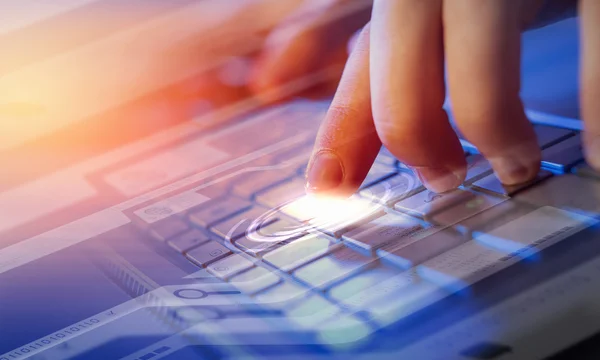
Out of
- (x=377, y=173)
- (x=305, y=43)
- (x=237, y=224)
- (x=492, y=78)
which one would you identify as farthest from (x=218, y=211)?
(x=305, y=43)

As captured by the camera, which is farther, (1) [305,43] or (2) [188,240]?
(1) [305,43]

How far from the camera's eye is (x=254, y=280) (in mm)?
394

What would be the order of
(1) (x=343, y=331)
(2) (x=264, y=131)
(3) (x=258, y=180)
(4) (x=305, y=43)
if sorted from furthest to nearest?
(4) (x=305, y=43)
(2) (x=264, y=131)
(3) (x=258, y=180)
(1) (x=343, y=331)

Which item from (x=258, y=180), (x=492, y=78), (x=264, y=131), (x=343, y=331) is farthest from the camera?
(x=264, y=131)

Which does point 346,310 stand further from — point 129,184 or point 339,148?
point 129,184

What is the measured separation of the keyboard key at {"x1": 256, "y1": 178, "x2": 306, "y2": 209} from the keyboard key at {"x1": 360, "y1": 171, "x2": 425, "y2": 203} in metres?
0.06

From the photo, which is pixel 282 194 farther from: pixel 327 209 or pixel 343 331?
pixel 343 331

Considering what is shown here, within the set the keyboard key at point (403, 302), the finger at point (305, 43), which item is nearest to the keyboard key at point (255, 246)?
the keyboard key at point (403, 302)

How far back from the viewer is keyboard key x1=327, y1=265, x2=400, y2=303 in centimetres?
36

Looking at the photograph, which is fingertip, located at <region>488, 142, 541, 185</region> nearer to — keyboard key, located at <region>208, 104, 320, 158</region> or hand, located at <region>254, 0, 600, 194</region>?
hand, located at <region>254, 0, 600, 194</region>

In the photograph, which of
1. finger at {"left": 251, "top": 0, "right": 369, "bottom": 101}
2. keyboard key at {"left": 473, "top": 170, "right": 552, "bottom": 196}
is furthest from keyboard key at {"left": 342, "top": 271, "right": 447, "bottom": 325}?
finger at {"left": 251, "top": 0, "right": 369, "bottom": 101}

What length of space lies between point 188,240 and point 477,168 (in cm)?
22

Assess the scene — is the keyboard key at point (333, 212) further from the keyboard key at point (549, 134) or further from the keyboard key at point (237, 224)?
the keyboard key at point (549, 134)

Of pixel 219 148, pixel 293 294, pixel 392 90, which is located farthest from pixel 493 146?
pixel 219 148
